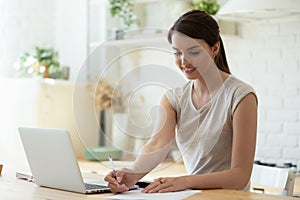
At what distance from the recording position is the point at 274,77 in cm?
370

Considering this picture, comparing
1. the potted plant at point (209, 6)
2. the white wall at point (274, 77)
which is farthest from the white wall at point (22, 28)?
the white wall at point (274, 77)

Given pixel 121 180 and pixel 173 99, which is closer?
pixel 121 180

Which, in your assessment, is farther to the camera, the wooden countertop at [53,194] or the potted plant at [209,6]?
the potted plant at [209,6]

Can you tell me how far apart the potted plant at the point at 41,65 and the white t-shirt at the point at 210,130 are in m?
2.29

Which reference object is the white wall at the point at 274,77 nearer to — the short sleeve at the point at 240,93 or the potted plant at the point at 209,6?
the potted plant at the point at 209,6

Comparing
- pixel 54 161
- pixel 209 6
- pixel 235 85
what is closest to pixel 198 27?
pixel 235 85

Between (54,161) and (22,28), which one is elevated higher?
(22,28)

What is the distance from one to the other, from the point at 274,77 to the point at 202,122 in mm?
1609

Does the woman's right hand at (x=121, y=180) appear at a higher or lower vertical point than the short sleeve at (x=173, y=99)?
lower

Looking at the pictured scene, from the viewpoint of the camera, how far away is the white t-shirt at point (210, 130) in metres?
2.12

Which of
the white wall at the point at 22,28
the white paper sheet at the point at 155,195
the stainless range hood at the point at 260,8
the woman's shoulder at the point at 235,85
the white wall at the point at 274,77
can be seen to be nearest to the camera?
the white paper sheet at the point at 155,195

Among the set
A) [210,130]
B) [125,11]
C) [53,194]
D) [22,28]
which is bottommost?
[53,194]

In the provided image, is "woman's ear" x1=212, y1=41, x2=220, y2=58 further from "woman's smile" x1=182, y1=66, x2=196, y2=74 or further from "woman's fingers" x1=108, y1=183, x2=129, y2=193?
"woman's fingers" x1=108, y1=183, x2=129, y2=193

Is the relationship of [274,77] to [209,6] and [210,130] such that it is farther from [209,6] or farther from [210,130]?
[210,130]
